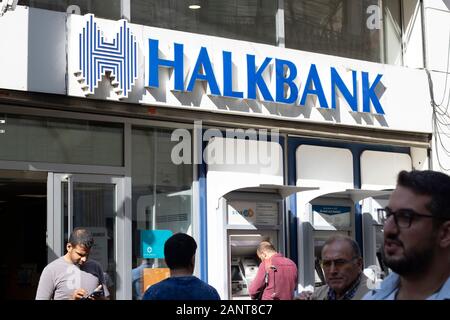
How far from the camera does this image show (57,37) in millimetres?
8539

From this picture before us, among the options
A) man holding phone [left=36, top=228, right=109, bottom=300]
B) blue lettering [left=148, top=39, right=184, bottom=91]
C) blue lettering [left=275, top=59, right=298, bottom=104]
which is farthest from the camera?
blue lettering [left=275, top=59, right=298, bottom=104]

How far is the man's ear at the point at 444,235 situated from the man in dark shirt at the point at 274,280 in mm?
6653

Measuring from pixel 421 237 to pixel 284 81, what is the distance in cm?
846

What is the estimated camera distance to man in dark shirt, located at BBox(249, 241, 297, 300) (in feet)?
28.9

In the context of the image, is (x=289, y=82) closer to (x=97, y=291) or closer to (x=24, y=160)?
(x=24, y=160)

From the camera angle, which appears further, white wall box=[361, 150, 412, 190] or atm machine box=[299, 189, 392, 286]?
white wall box=[361, 150, 412, 190]

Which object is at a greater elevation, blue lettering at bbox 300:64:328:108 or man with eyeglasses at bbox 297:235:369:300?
blue lettering at bbox 300:64:328:108

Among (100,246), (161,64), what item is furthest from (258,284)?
(161,64)

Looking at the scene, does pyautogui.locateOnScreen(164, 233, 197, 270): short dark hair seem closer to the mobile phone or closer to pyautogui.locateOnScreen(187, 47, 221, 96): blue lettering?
the mobile phone

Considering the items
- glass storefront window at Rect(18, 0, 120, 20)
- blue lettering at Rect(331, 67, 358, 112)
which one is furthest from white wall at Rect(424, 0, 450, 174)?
glass storefront window at Rect(18, 0, 120, 20)

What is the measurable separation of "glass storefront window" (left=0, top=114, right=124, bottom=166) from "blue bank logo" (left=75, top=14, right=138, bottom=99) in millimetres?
507

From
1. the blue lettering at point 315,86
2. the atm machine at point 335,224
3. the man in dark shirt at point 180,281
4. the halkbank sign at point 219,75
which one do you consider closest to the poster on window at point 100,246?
the halkbank sign at point 219,75

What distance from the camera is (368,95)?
1143cm

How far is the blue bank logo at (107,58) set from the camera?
28.3ft
